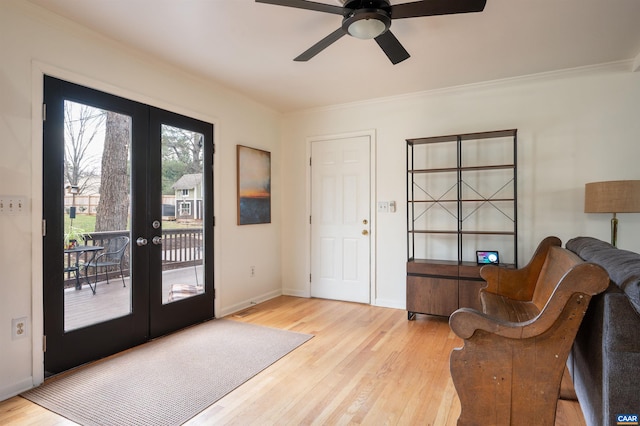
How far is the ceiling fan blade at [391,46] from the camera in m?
2.32

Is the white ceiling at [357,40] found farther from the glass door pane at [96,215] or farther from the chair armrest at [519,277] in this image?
→ the chair armrest at [519,277]

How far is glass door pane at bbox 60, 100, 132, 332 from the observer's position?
2.60 metres

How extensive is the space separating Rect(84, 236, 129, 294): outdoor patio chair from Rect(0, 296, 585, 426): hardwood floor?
0.94 m

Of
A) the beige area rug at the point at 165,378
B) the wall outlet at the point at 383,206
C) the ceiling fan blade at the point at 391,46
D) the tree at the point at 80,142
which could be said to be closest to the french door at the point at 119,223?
the tree at the point at 80,142

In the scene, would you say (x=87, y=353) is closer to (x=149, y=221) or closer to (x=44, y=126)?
(x=149, y=221)

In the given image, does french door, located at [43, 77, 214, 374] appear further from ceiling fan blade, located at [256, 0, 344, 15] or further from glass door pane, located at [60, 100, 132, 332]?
ceiling fan blade, located at [256, 0, 344, 15]

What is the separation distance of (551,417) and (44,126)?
139 inches

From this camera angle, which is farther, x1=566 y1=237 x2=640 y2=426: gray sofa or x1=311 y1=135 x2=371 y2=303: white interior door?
x1=311 y1=135 x2=371 y2=303: white interior door

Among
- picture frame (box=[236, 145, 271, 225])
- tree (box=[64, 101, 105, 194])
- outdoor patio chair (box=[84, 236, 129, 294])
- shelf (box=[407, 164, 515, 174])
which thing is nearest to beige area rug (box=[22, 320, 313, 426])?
outdoor patio chair (box=[84, 236, 129, 294])

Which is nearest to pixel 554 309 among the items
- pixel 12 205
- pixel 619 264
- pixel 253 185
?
pixel 619 264

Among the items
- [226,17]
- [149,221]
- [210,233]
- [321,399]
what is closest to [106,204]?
[149,221]

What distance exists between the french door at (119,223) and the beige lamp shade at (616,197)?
145 inches

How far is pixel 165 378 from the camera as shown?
2467mm

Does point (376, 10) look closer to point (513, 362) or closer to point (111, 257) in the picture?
point (513, 362)
